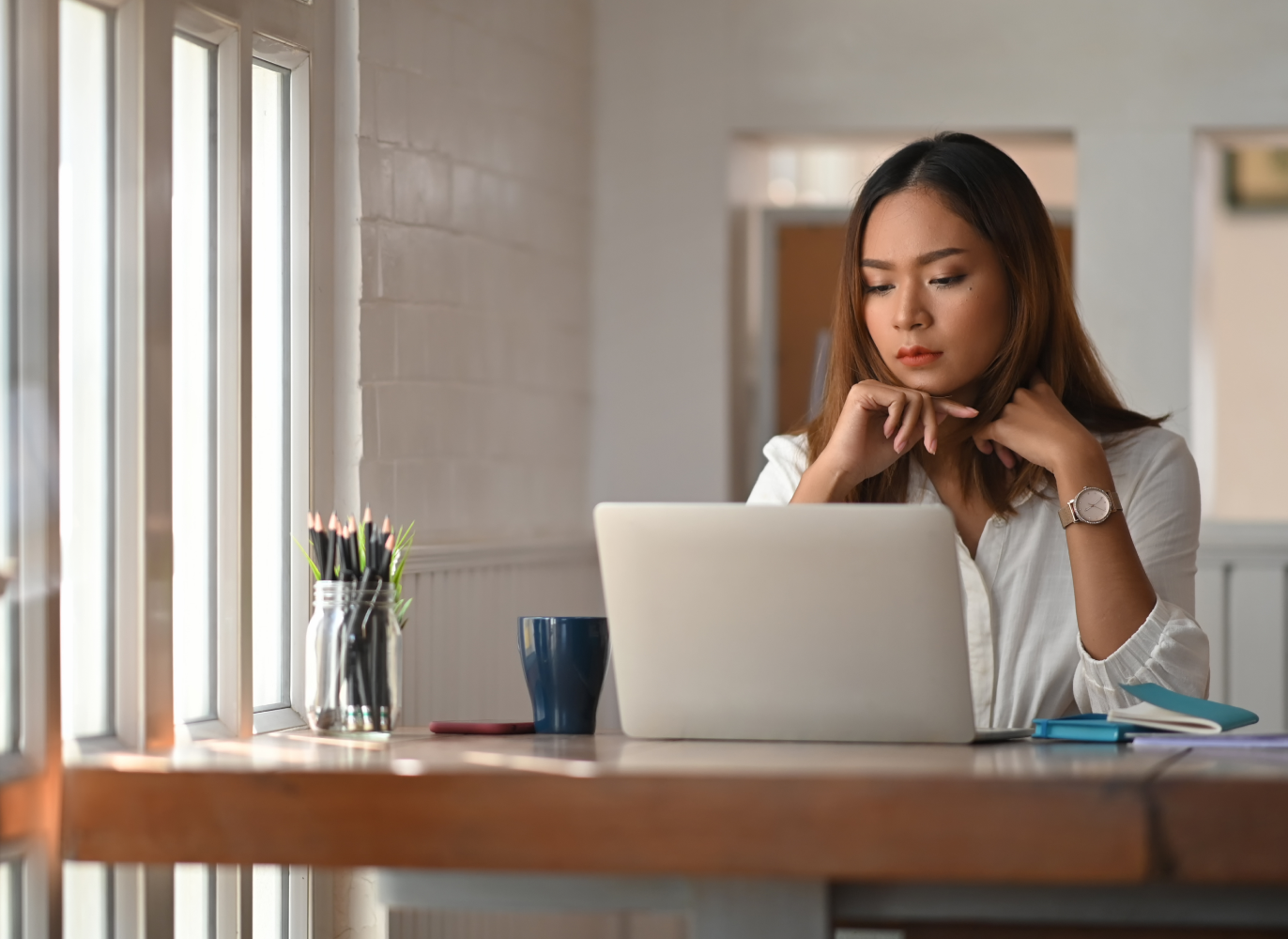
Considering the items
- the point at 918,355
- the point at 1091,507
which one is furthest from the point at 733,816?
the point at 918,355

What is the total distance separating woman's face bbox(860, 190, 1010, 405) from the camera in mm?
1916

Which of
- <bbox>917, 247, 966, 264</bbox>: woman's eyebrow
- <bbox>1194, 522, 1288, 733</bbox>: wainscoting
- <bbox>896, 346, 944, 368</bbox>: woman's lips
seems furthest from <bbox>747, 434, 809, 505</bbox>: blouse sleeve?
<bbox>1194, 522, 1288, 733</bbox>: wainscoting

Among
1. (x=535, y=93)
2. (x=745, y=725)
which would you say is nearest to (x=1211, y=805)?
(x=745, y=725)

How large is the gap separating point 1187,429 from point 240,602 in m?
2.34

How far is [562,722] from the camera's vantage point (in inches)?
61.5

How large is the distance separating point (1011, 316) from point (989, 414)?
0.19m

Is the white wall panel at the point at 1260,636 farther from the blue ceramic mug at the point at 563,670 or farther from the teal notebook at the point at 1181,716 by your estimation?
the blue ceramic mug at the point at 563,670

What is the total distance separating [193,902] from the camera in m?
1.95

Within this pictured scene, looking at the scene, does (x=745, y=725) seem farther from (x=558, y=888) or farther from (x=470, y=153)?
(x=470, y=153)

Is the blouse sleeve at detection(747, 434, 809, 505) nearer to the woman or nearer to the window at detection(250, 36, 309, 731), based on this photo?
the woman

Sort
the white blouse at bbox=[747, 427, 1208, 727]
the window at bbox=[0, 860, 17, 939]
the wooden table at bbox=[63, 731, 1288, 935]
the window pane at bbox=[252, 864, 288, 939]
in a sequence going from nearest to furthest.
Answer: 1. the wooden table at bbox=[63, 731, 1288, 935]
2. the window at bbox=[0, 860, 17, 939]
3. the white blouse at bbox=[747, 427, 1208, 727]
4. the window pane at bbox=[252, 864, 288, 939]

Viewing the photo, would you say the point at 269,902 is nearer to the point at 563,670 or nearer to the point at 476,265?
the point at 563,670

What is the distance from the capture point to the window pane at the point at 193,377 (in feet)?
6.18

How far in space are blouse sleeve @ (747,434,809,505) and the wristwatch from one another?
0.47 m
